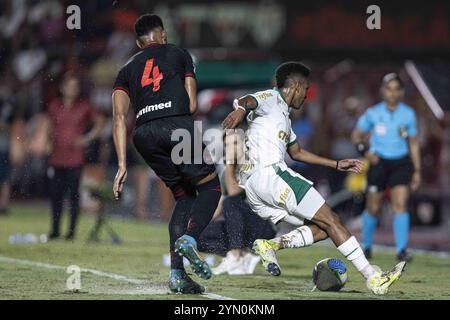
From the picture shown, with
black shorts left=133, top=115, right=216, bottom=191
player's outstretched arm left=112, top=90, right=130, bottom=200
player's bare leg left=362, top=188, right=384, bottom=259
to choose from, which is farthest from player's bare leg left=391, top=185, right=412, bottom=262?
player's outstretched arm left=112, top=90, right=130, bottom=200

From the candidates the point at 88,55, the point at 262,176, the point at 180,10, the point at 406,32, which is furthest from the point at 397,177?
the point at 88,55

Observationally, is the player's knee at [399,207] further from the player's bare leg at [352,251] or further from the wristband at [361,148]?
the player's bare leg at [352,251]

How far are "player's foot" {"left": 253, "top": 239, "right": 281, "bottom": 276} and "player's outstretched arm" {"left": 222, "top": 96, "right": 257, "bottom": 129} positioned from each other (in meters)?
1.19

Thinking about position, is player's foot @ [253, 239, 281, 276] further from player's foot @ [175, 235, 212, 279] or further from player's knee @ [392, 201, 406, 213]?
player's knee @ [392, 201, 406, 213]

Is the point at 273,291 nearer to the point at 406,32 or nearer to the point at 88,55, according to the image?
the point at 406,32

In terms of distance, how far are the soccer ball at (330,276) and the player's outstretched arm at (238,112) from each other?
164cm

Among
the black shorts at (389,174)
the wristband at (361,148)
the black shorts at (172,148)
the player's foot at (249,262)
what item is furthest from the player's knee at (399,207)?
the black shorts at (172,148)

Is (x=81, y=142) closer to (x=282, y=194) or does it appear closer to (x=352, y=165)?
(x=282, y=194)

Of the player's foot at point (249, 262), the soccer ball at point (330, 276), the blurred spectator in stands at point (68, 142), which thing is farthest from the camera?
the blurred spectator in stands at point (68, 142)

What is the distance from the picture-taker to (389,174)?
14.9 m

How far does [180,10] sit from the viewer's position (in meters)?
25.7

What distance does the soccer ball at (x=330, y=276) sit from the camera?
10258 mm

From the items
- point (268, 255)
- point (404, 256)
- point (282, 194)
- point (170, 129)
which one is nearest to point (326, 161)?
point (282, 194)

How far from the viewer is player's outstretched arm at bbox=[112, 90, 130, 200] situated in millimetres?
9664
